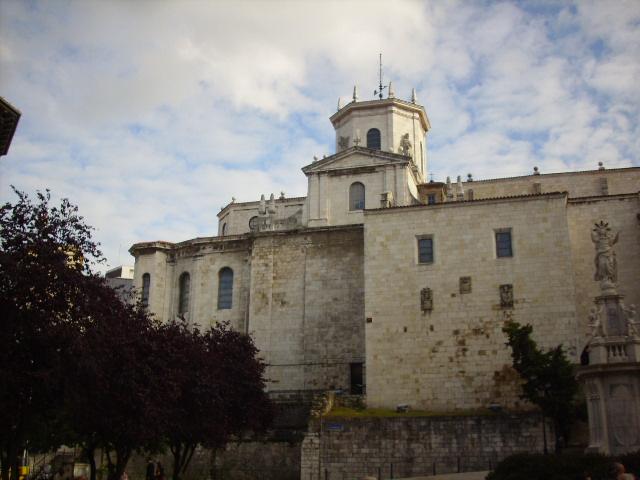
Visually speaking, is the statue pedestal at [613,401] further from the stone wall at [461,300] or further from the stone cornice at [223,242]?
the stone cornice at [223,242]

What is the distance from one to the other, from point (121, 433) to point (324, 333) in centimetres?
1782

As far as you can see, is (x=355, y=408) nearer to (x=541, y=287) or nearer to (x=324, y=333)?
(x=324, y=333)

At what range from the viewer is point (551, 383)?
27.9 metres

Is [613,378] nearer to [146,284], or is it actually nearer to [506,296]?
[506,296]

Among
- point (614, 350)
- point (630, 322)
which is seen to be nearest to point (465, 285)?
point (630, 322)

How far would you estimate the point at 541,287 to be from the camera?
33.2 metres

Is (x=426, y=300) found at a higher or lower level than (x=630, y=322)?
higher

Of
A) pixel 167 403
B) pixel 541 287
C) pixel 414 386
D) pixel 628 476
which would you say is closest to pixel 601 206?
pixel 541 287

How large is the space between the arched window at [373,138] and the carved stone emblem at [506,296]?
63.4 feet

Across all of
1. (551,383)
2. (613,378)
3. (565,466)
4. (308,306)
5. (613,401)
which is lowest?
(565,466)

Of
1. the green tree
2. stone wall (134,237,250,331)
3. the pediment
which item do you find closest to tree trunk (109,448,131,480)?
the green tree

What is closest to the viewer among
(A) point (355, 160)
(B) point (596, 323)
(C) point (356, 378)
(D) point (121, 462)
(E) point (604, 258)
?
(B) point (596, 323)

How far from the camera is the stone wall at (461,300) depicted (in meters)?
32.9

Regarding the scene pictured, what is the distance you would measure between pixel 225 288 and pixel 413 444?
18688 mm
